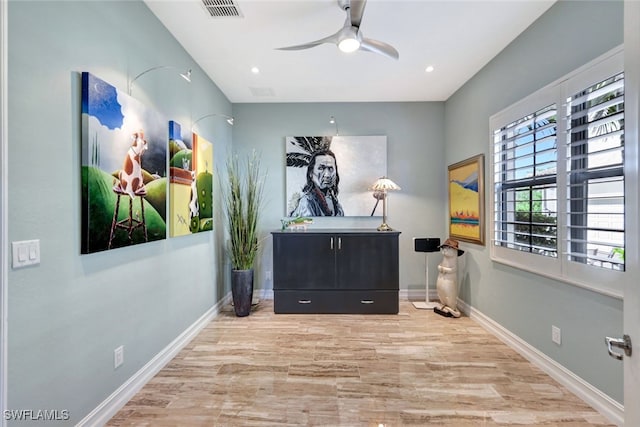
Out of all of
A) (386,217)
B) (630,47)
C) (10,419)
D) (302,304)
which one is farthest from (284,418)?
(386,217)

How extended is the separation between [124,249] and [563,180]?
3.06 m

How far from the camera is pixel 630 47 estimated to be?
774 mm

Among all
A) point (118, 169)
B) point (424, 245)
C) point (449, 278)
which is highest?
point (118, 169)

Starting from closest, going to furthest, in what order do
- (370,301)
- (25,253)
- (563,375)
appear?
(25,253) < (563,375) < (370,301)

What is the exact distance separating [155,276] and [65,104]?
131cm

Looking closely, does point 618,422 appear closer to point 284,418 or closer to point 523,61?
point 284,418

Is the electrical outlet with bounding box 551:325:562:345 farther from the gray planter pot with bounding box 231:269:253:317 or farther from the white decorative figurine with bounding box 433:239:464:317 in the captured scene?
the gray planter pot with bounding box 231:269:253:317

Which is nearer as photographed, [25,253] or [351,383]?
[25,253]

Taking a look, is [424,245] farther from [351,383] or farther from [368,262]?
[351,383]

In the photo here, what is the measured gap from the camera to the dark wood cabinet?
3.71 meters

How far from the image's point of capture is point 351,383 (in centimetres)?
223

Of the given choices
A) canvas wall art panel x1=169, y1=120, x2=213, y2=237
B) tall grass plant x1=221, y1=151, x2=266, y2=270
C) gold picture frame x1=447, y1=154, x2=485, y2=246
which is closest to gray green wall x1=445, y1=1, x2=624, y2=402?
gold picture frame x1=447, y1=154, x2=485, y2=246

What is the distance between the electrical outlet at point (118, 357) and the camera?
6.25 ft

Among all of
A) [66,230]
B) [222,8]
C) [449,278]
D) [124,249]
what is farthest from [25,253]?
[449,278]
